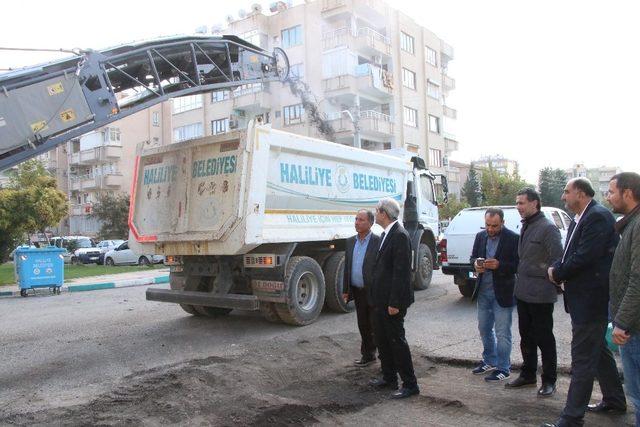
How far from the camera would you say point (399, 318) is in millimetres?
4922

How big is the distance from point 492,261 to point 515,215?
6.02 m

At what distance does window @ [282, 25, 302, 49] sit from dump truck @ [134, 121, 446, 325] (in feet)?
86.7

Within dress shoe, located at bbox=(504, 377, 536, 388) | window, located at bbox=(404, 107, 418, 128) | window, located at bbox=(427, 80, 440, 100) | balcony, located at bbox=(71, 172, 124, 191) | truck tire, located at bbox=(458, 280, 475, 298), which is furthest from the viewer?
balcony, located at bbox=(71, 172, 124, 191)

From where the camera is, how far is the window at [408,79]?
3828 cm

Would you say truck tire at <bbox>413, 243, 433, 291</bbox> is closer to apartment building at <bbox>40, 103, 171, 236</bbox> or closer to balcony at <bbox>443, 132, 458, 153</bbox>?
balcony at <bbox>443, 132, 458, 153</bbox>

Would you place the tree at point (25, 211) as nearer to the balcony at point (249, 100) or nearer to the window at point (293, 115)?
the balcony at point (249, 100)

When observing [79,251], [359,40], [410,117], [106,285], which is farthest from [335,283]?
[410,117]

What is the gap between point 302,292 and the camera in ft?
27.9

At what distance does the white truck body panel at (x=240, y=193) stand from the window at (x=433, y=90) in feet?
112

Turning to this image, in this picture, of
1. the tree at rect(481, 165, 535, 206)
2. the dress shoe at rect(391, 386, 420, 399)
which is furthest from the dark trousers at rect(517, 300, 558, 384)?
the tree at rect(481, 165, 535, 206)

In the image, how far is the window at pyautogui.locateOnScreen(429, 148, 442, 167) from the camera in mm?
41688

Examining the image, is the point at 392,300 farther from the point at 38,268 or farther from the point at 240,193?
the point at 38,268

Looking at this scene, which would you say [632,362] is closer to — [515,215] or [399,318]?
[399,318]

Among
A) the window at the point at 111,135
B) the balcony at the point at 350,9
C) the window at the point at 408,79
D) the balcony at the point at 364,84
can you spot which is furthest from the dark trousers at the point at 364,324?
the window at the point at 111,135
